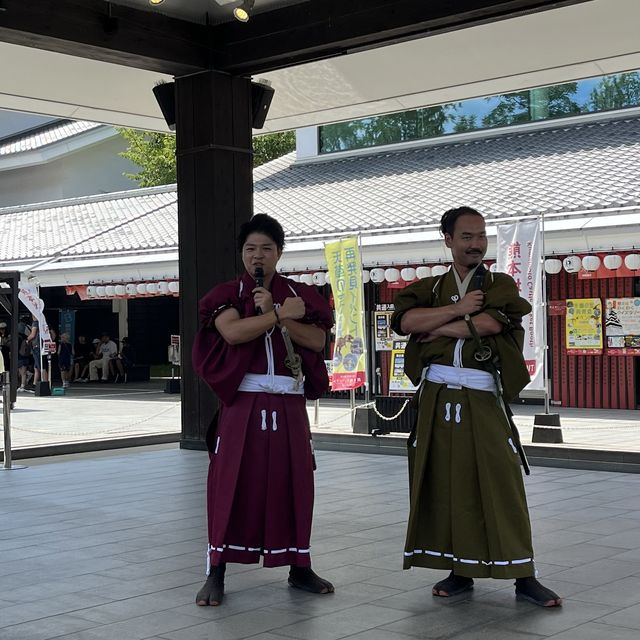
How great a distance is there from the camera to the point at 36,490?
287 inches

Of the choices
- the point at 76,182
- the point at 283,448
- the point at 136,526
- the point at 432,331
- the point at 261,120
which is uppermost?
the point at 76,182

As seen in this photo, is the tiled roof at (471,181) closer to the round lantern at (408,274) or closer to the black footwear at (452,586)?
the round lantern at (408,274)

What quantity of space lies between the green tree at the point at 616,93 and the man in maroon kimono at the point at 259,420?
1283 centimetres

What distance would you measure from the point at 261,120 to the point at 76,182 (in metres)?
20.3

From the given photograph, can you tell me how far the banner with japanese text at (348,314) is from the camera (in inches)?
417

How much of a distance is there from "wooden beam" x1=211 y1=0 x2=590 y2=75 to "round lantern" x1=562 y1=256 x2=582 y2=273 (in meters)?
6.14

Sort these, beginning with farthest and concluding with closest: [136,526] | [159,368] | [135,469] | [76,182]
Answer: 1. [76,182]
2. [159,368]
3. [135,469]
4. [136,526]

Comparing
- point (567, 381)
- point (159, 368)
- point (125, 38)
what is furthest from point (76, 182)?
point (125, 38)

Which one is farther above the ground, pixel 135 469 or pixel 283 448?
pixel 283 448

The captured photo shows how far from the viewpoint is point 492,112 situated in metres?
17.3

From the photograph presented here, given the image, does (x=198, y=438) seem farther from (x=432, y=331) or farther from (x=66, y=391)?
(x=66, y=391)

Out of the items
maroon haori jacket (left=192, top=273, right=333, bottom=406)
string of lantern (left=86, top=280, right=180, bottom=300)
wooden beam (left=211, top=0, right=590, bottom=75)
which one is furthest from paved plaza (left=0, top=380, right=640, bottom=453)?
maroon haori jacket (left=192, top=273, right=333, bottom=406)

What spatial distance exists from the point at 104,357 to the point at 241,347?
1927 centimetres

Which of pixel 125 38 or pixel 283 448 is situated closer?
pixel 283 448
